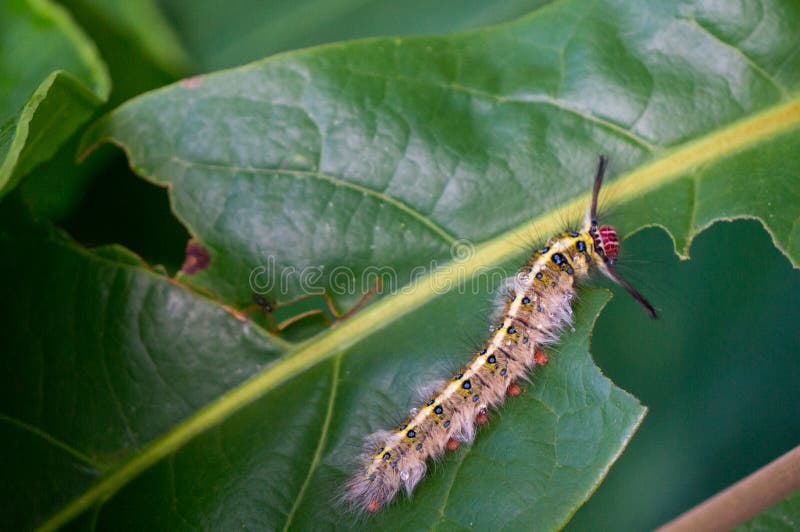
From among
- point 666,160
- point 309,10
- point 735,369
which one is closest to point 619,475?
point 735,369

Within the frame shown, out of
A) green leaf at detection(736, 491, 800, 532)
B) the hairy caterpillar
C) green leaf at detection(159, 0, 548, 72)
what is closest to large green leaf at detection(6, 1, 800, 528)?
the hairy caterpillar

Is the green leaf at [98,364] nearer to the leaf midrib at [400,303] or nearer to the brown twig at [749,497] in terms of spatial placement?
the leaf midrib at [400,303]

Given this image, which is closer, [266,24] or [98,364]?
[98,364]

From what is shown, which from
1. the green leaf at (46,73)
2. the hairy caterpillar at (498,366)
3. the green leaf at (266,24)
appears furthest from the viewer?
the green leaf at (266,24)

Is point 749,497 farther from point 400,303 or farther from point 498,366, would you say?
point 400,303

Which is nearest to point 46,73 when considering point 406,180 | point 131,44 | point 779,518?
point 131,44

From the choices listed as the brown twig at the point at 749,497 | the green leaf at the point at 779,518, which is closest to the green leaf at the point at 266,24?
the brown twig at the point at 749,497
